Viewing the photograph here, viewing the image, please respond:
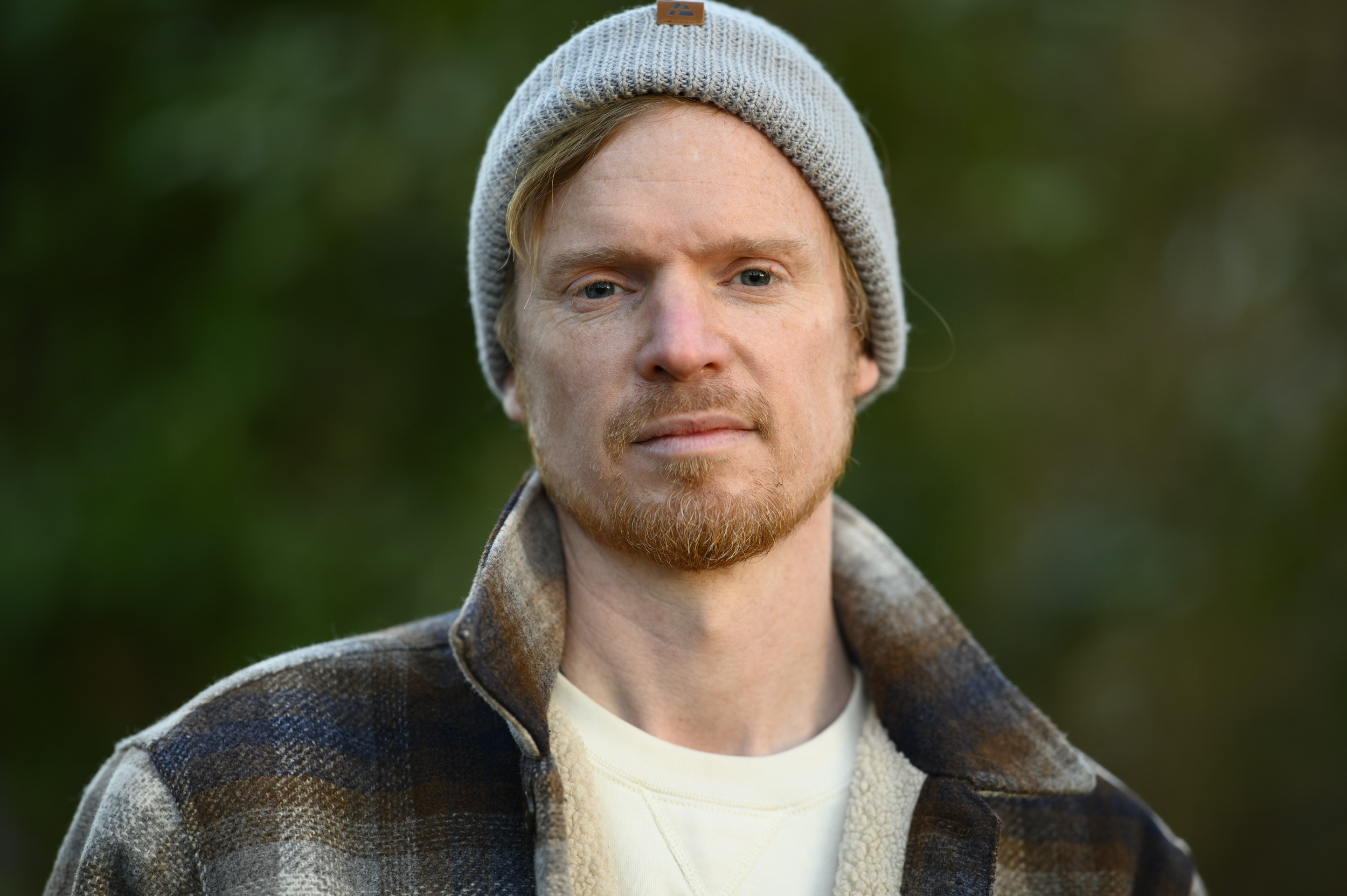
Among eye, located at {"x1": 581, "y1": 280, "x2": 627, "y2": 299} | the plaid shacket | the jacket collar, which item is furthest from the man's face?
the plaid shacket

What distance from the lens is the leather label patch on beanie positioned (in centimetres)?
222

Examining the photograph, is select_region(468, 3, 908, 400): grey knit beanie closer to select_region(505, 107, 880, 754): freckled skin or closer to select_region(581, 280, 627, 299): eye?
select_region(505, 107, 880, 754): freckled skin

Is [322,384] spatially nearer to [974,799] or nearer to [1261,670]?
[974,799]

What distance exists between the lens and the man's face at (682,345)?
2035 mm

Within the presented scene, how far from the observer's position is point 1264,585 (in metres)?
4.16

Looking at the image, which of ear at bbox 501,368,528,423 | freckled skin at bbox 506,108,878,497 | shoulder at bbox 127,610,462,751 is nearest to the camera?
shoulder at bbox 127,610,462,751

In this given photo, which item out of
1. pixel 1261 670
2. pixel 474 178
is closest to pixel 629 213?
pixel 474 178

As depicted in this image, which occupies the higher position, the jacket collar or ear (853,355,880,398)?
ear (853,355,880,398)

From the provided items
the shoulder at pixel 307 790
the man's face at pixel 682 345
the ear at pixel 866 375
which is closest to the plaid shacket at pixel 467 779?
the shoulder at pixel 307 790

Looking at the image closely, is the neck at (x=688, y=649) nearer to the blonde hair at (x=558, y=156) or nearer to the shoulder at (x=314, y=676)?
the shoulder at (x=314, y=676)

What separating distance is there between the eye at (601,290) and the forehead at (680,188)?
3.2 inches

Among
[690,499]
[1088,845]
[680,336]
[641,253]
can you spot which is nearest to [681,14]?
[641,253]

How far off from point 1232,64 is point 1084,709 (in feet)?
8.42

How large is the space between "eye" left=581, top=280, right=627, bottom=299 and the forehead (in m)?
0.08
